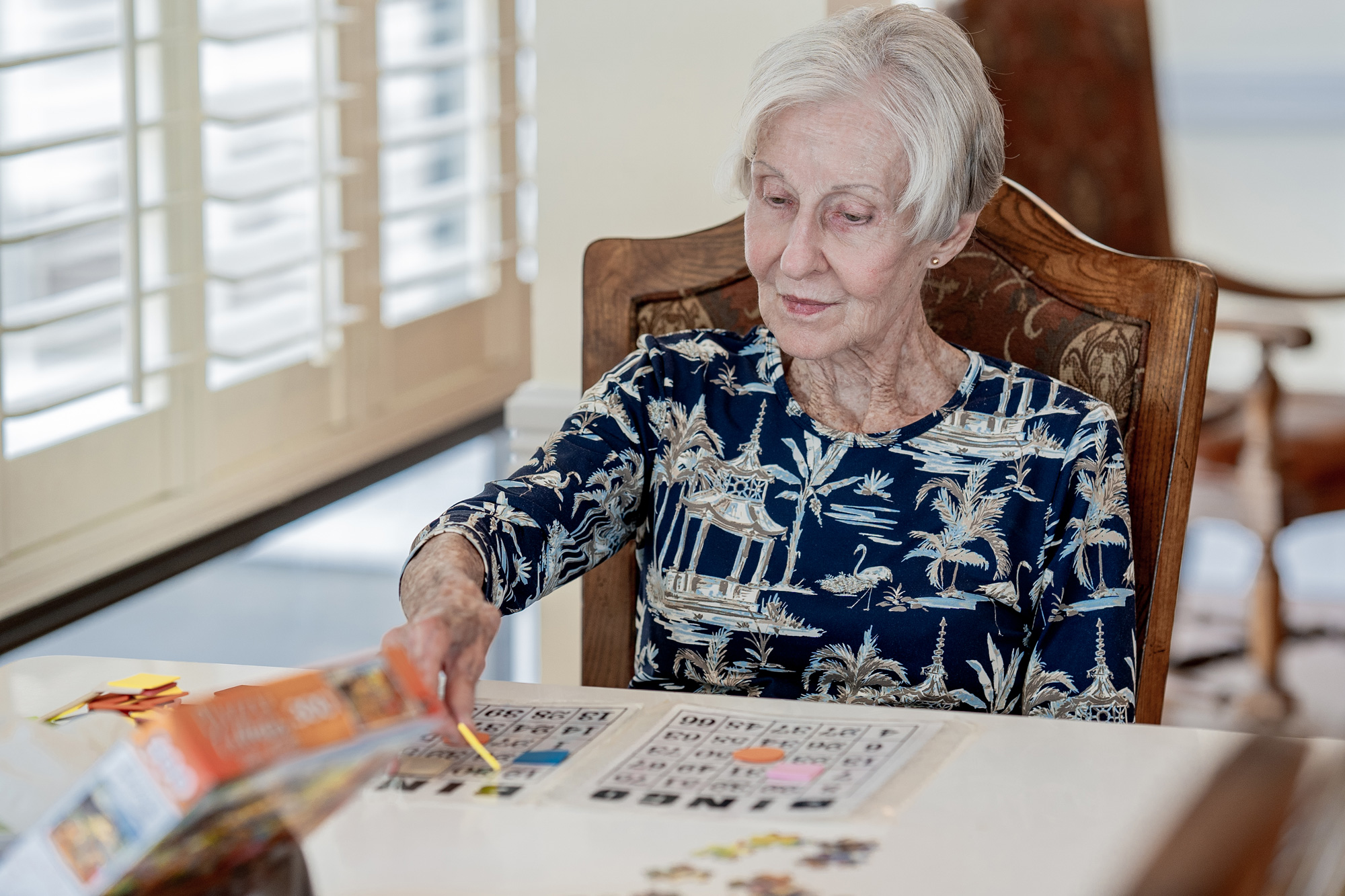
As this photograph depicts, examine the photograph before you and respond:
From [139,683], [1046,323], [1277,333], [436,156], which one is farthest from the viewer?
[436,156]

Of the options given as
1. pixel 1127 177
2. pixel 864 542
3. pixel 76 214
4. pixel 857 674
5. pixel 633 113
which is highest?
pixel 633 113

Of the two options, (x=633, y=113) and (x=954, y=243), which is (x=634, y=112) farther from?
(x=954, y=243)

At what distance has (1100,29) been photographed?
2.54 meters

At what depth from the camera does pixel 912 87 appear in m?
1.26

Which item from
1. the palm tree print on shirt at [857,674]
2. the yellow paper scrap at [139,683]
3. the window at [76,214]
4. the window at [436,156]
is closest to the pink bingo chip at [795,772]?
the palm tree print on shirt at [857,674]

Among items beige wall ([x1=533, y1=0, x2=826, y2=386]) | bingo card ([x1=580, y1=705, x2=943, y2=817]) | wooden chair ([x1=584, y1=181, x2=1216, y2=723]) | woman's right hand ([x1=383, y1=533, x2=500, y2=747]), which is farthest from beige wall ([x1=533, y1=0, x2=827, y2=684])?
bingo card ([x1=580, y1=705, x2=943, y2=817])

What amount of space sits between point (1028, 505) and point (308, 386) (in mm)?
2582

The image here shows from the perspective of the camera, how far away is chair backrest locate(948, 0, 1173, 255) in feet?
8.05

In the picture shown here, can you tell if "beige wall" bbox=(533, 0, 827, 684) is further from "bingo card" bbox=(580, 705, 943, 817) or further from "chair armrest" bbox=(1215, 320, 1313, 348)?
"chair armrest" bbox=(1215, 320, 1313, 348)

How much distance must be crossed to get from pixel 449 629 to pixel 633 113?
1.00 m

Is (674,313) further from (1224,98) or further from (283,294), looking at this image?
(1224,98)

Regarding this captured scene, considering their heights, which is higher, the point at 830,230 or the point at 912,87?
the point at 912,87

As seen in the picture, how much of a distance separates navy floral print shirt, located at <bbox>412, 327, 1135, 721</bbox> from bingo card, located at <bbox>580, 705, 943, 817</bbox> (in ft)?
0.87

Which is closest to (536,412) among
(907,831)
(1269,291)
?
(907,831)
